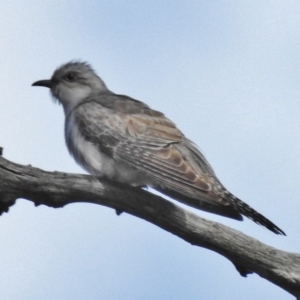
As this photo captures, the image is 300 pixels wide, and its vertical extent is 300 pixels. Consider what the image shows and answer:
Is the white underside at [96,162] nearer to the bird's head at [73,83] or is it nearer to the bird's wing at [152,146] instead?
the bird's wing at [152,146]

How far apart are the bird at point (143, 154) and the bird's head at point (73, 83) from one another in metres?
0.77

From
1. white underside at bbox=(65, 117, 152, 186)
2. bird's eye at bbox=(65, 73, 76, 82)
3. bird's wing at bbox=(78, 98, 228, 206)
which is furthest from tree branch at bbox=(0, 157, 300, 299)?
bird's eye at bbox=(65, 73, 76, 82)

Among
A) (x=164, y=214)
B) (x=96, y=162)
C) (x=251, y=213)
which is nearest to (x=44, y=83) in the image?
(x=96, y=162)

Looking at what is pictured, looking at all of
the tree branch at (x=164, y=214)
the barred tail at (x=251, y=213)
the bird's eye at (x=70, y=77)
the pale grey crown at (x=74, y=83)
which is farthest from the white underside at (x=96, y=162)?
the bird's eye at (x=70, y=77)

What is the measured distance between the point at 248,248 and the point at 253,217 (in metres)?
0.51

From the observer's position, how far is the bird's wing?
7609 mm

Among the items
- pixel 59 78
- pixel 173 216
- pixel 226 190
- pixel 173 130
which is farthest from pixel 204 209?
pixel 59 78

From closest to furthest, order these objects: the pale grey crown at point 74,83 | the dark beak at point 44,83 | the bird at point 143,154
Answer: the bird at point 143,154 < the pale grey crown at point 74,83 < the dark beak at point 44,83

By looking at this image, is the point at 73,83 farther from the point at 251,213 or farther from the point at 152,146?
the point at 251,213

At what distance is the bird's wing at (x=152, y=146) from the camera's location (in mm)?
7609

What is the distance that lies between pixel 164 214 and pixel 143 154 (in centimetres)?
132

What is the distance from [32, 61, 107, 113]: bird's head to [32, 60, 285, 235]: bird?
0.77 metres

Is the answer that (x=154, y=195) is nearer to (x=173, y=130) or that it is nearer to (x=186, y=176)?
(x=186, y=176)

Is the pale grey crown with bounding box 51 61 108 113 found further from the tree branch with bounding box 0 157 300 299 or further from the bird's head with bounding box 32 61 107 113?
the tree branch with bounding box 0 157 300 299
